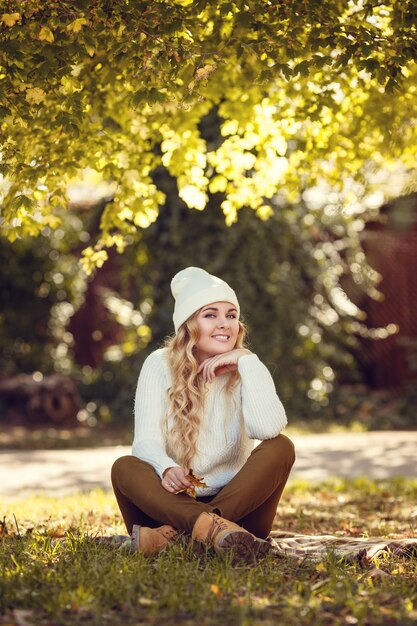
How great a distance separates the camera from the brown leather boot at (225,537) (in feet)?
12.7

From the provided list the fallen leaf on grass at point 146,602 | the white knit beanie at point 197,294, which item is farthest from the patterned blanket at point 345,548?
the white knit beanie at point 197,294

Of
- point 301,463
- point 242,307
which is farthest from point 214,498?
point 242,307

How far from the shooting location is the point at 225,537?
12.7 feet

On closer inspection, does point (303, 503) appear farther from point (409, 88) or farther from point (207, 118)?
point (207, 118)

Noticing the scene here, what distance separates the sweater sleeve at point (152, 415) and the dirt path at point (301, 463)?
2916 mm

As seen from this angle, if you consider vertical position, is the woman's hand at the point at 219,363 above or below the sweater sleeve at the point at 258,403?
above

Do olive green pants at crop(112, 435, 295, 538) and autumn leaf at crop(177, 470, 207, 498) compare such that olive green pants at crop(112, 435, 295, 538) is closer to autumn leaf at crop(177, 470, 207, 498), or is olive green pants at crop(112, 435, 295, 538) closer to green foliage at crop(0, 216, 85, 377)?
autumn leaf at crop(177, 470, 207, 498)

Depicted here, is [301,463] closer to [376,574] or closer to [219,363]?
[219,363]

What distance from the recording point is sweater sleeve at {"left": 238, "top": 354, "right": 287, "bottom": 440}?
14.2ft

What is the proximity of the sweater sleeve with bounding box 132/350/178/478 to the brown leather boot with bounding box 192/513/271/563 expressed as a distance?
38 centimetres

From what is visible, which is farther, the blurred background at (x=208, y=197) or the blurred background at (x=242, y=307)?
the blurred background at (x=242, y=307)

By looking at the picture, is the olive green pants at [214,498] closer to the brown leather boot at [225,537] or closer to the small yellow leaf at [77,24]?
the brown leather boot at [225,537]

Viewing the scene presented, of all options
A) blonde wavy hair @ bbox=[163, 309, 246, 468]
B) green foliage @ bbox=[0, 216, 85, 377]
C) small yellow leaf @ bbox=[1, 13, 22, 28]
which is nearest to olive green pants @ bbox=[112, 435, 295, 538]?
blonde wavy hair @ bbox=[163, 309, 246, 468]

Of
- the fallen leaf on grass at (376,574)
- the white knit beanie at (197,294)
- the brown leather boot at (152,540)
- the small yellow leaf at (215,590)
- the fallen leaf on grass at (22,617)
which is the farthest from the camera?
the white knit beanie at (197,294)
